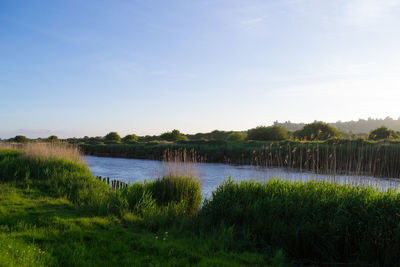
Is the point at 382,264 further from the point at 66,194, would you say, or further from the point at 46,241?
the point at 66,194

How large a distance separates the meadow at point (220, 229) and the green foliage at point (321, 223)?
0.05 feet

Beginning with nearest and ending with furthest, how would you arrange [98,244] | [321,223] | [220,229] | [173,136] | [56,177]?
[98,244]
[321,223]
[220,229]
[56,177]
[173,136]

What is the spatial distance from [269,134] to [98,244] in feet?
118

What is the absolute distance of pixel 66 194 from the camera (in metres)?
8.12

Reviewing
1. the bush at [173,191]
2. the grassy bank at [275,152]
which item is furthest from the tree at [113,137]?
the bush at [173,191]

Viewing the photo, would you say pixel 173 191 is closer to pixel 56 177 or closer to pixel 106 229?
pixel 106 229

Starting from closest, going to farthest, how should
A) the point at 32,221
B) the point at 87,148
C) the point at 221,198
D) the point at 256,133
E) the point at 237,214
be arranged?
1. the point at 32,221
2. the point at 237,214
3. the point at 221,198
4. the point at 87,148
5. the point at 256,133

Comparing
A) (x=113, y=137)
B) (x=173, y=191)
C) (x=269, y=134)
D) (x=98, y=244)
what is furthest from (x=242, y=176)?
(x=113, y=137)

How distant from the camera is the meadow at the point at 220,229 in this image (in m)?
3.89

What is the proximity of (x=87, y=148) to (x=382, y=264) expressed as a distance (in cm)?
3774

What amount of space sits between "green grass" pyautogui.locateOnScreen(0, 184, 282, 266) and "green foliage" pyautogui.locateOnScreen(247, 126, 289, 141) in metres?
34.2

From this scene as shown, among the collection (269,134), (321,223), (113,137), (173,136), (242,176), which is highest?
(269,134)

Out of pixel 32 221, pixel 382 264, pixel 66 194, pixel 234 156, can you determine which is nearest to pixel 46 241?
pixel 32 221

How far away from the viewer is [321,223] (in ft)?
15.7
